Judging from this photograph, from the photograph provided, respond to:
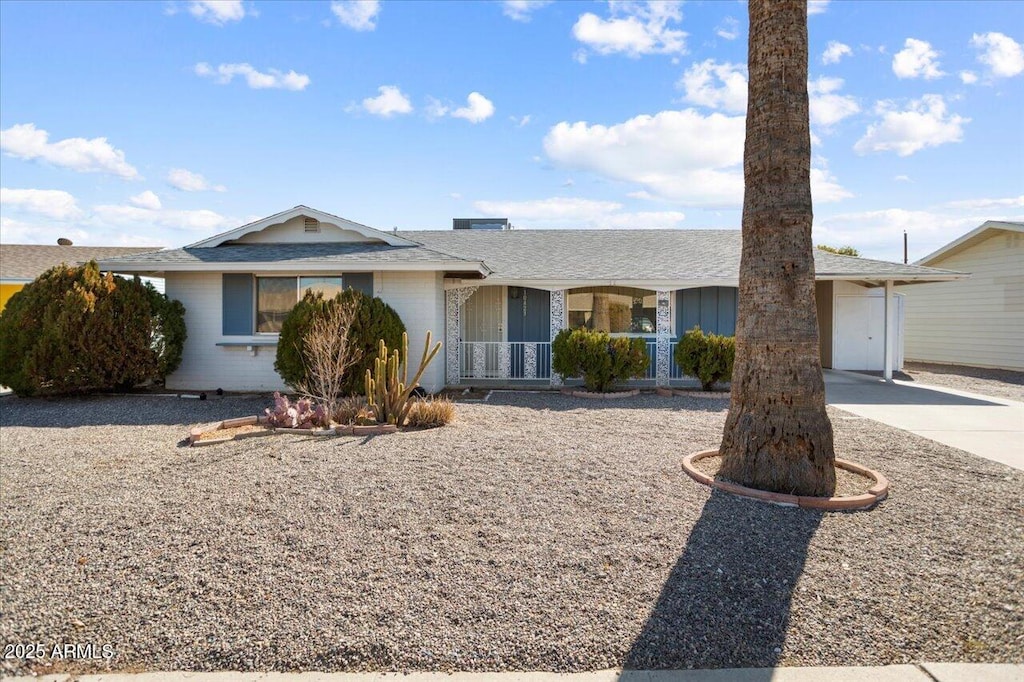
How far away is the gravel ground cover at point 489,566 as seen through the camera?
2680 mm

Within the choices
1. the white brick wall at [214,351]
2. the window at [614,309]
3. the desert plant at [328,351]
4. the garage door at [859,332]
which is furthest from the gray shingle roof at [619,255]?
the desert plant at [328,351]

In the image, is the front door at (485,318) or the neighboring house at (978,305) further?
the neighboring house at (978,305)

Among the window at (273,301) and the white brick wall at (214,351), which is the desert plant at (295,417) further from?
the window at (273,301)

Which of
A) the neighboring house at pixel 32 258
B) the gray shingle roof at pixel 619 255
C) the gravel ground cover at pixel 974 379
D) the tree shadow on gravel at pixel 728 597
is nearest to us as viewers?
the tree shadow on gravel at pixel 728 597

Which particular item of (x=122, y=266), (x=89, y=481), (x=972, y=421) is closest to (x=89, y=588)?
(x=89, y=481)

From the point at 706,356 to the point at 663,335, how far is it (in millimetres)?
1746

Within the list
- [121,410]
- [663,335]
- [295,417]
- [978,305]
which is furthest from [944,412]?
[121,410]

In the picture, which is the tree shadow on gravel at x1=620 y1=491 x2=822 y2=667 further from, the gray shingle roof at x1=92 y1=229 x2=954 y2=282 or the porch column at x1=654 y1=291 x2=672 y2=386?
the porch column at x1=654 y1=291 x2=672 y2=386

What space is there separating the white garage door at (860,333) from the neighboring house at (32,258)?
2538cm

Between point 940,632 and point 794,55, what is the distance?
14.6 feet

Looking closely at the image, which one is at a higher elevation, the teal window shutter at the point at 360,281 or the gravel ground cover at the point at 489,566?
the teal window shutter at the point at 360,281

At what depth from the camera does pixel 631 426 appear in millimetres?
7840

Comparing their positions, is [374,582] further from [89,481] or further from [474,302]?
[474,302]

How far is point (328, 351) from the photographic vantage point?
8164 millimetres
